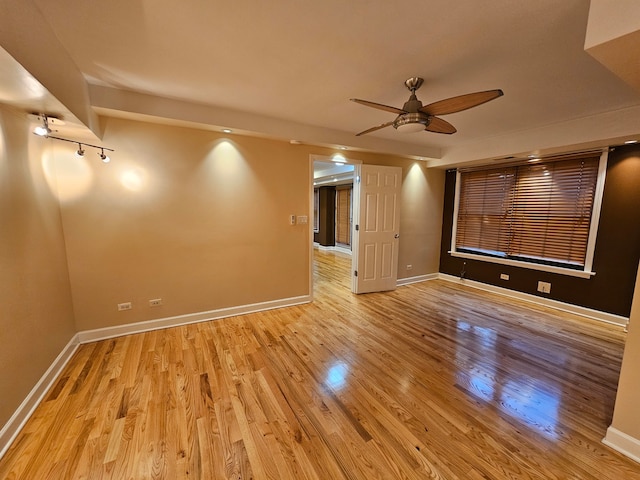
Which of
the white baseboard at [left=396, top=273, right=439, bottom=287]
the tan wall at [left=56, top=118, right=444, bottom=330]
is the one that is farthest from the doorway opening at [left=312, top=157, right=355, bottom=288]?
the tan wall at [left=56, top=118, right=444, bottom=330]

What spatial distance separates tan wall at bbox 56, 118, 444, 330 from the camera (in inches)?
104

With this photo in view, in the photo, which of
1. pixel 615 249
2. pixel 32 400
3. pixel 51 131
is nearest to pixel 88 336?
pixel 32 400

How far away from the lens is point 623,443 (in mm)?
1532

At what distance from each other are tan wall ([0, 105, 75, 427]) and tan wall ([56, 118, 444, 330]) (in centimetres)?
29

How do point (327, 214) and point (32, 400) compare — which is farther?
point (327, 214)

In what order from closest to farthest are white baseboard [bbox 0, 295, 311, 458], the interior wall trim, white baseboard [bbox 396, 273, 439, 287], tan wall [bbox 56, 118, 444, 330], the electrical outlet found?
white baseboard [bbox 0, 295, 311, 458] < tan wall [bbox 56, 118, 444, 330] < the interior wall trim < the electrical outlet < white baseboard [bbox 396, 273, 439, 287]

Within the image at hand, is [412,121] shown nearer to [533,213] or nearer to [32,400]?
[533,213]

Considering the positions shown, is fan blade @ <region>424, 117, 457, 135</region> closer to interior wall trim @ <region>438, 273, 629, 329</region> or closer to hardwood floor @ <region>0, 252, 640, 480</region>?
hardwood floor @ <region>0, 252, 640, 480</region>

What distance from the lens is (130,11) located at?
146 cm

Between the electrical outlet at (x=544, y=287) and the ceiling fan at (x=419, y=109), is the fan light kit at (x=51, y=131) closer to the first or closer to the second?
the ceiling fan at (x=419, y=109)

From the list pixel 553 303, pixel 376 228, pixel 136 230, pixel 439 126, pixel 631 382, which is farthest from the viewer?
pixel 376 228

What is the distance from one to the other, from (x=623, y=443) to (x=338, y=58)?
308 centimetres

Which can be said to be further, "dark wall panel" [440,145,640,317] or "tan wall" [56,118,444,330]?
"dark wall panel" [440,145,640,317]

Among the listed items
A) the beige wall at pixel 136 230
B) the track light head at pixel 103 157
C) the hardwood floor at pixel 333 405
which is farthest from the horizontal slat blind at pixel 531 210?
the track light head at pixel 103 157
